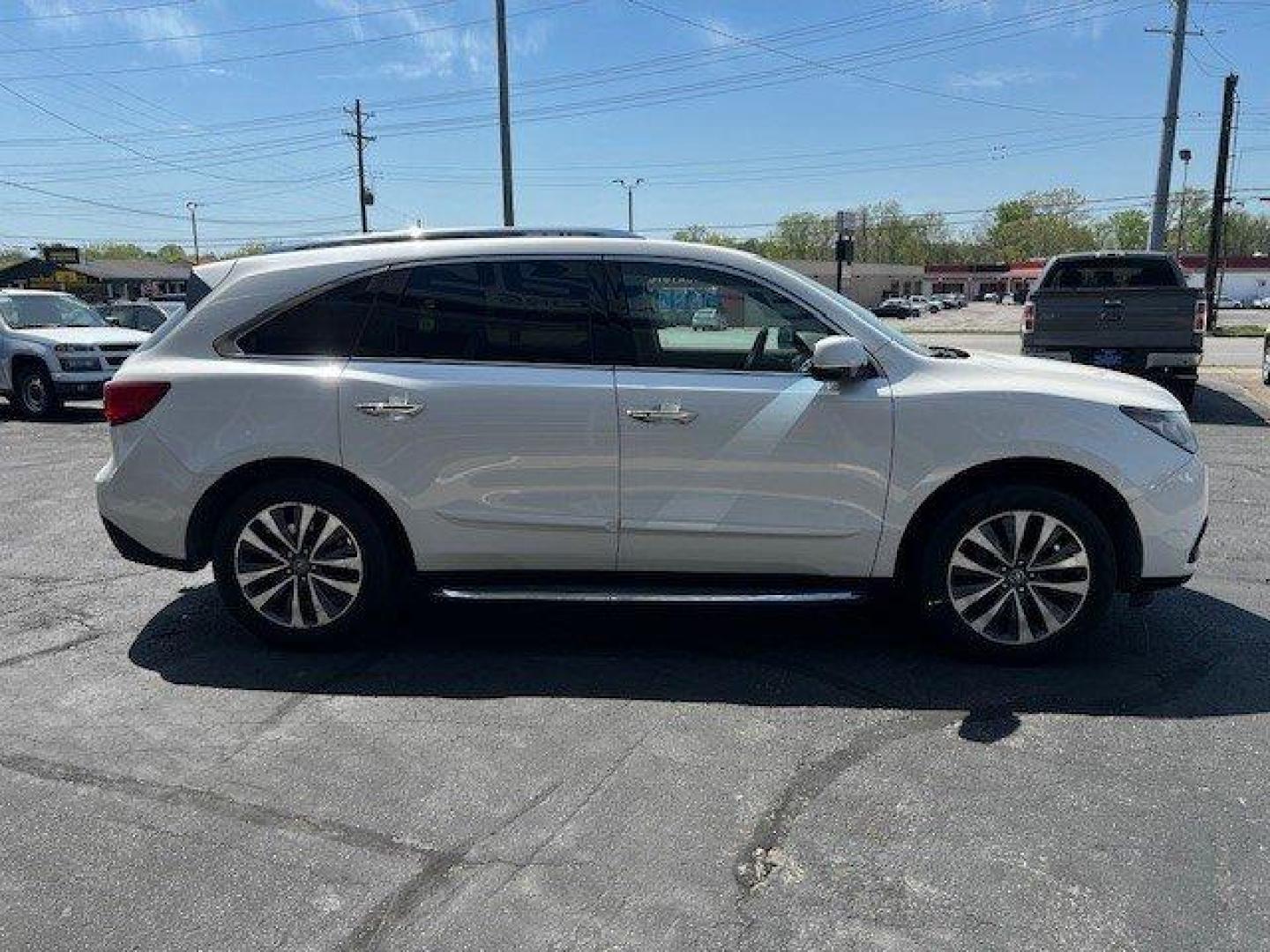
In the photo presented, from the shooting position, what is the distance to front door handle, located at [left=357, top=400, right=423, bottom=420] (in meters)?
4.20

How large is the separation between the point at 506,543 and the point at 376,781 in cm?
126

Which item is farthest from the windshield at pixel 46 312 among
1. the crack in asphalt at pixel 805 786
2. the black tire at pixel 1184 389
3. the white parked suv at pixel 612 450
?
the black tire at pixel 1184 389

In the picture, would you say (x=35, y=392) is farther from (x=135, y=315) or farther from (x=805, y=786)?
(x=805, y=786)

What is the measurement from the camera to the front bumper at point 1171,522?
407 cm

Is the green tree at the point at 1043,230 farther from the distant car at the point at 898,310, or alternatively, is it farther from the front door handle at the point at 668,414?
the front door handle at the point at 668,414

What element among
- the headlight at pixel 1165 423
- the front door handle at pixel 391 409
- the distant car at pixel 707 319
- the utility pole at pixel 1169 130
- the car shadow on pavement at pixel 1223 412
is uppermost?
the utility pole at pixel 1169 130

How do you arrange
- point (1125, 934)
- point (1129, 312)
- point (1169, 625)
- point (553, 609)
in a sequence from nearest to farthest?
point (1125, 934), point (1169, 625), point (553, 609), point (1129, 312)

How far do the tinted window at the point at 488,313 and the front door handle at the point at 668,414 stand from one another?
382 mm

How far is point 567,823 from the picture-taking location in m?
3.05

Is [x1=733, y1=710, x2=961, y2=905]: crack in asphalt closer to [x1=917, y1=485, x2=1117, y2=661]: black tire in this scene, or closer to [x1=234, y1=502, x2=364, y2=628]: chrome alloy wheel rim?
[x1=917, y1=485, x2=1117, y2=661]: black tire

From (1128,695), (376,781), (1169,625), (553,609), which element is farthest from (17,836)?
(1169,625)

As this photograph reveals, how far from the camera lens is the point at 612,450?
4145 millimetres

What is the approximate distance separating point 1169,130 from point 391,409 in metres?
22.3

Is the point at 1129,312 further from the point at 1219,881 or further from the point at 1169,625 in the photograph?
the point at 1219,881
